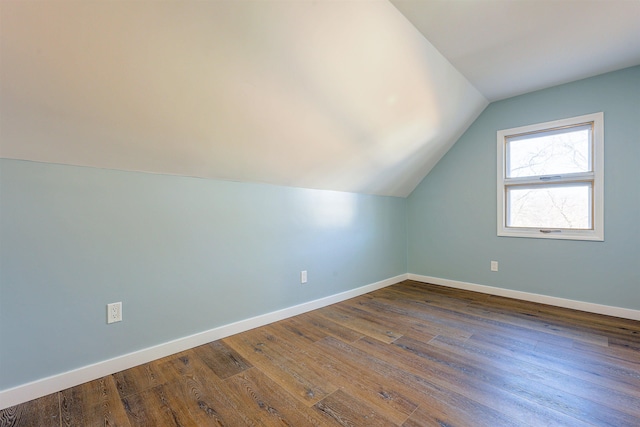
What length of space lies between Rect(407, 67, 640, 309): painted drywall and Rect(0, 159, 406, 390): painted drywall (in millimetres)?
1879

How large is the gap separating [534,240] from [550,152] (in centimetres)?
96

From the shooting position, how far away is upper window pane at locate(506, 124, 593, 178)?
2736mm

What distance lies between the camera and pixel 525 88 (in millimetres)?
2861

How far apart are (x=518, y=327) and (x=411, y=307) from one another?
91cm

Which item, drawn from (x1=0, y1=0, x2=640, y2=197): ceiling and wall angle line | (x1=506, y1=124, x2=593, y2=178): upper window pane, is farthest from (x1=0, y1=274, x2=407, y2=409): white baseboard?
(x1=506, y1=124, x2=593, y2=178): upper window pane

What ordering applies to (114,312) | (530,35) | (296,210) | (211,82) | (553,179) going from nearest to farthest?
(211,82), (114,312), (530,35), (296,210), (553,179)

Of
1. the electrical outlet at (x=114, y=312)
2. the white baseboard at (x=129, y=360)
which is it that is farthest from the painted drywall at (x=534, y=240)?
the electrical outlet at (x=114, y=312)

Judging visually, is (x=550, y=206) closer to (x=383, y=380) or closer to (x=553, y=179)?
(x=553, y=179)

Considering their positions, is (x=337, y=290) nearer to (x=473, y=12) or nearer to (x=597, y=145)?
(x=473, y=12)

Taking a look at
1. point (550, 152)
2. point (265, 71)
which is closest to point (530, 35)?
point (550, 152)

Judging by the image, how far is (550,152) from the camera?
115 inches

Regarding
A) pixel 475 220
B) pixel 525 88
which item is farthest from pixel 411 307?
pixel 525 88

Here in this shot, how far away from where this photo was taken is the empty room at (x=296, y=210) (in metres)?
1.33

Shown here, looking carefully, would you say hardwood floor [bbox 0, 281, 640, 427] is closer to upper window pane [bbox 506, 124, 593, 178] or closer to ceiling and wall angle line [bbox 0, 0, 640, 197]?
ceiling and wall angle line [bbox 0, 0, 640, 197]
